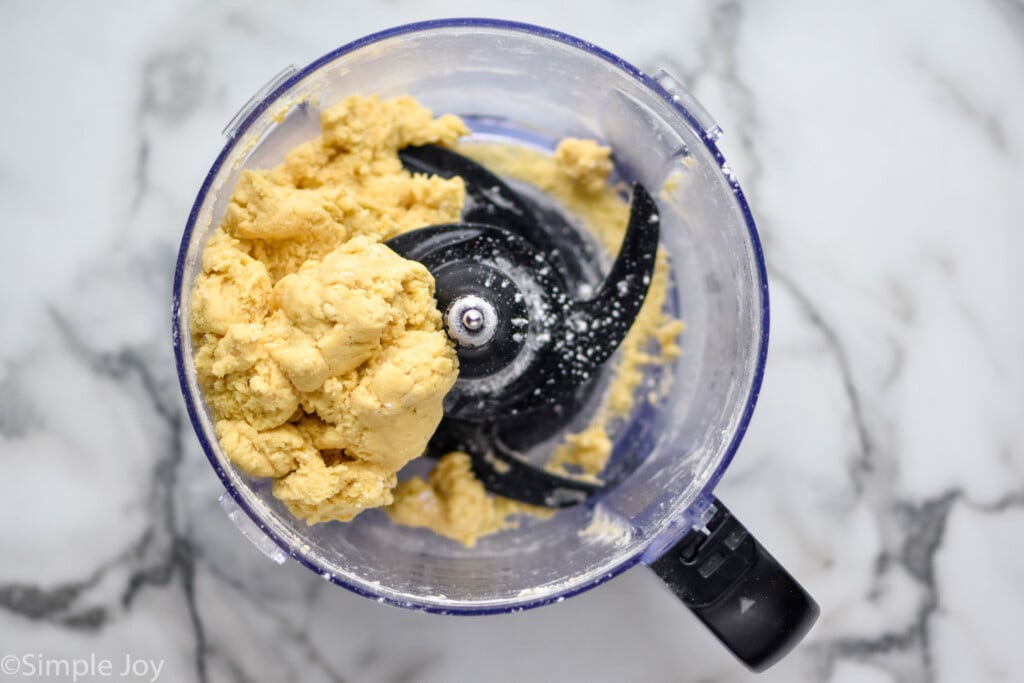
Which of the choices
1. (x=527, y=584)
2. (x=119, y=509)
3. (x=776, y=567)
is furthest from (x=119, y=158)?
(x=776, y=567)

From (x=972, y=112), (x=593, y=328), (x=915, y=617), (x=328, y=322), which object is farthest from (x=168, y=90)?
(x=915, y=617)

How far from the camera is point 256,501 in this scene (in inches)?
34.2

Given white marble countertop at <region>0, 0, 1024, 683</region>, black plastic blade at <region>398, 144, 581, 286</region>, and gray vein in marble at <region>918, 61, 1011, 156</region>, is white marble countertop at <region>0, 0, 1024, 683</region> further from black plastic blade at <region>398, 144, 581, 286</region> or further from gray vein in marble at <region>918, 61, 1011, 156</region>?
black plastic blade at <region>398, 144, 581, 286</region>

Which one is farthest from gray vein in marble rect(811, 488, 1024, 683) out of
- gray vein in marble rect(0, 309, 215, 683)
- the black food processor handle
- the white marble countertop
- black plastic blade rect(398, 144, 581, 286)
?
gray vein in marble rect(0, 309, 215, 683)

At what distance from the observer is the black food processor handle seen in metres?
0.84

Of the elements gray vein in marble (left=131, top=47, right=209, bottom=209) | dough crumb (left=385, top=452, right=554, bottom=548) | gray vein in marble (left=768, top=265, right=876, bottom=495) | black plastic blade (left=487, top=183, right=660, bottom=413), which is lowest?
dough crumb (left=385, top=452, right=554, bottom=548)

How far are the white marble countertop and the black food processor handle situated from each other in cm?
22

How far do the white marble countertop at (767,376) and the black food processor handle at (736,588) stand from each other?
0.22m

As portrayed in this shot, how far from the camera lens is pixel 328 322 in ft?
2.53

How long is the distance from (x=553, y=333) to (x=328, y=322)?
0.91 ft

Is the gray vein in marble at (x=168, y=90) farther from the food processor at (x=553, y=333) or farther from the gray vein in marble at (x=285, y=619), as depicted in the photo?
the gray vein in marble at (x=285, y=619)

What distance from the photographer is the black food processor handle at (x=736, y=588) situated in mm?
838

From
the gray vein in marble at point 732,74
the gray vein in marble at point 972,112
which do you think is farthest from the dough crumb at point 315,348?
the gray vein in marble at point 972,112

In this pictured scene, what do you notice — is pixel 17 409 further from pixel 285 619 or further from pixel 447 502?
pixel 447 502
